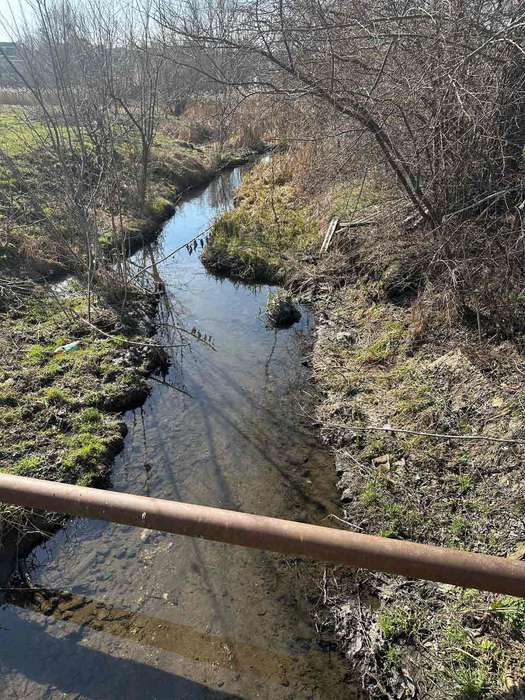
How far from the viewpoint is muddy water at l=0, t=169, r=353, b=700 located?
3.37m

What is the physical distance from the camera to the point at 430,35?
5340 mm

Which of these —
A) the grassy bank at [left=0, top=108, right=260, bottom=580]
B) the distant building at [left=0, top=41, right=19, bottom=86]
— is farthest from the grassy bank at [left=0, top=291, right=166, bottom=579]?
the distant building at [left=0, top=41, right=19, bottom=86]

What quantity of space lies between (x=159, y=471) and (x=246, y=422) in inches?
48.4

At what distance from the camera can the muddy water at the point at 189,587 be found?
3.37m

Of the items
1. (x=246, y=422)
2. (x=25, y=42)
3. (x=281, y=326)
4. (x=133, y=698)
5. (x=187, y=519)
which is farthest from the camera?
(x=281, y=326)

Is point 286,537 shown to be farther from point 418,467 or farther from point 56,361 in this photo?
point 56,361

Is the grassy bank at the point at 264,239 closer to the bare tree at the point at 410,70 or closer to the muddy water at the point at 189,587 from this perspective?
the bare tree at the point at 410,70

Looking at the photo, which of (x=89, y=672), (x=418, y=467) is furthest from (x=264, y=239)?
(x=89, y=672)

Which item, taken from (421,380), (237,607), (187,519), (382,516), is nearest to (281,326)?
(421,380)

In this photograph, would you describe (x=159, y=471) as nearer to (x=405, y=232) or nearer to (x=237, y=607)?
(x=237, y=607)

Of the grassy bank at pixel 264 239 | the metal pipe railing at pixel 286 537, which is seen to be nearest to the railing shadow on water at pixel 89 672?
the metal pipe railing at pixel 286 537

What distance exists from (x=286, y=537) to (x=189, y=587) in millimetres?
1793

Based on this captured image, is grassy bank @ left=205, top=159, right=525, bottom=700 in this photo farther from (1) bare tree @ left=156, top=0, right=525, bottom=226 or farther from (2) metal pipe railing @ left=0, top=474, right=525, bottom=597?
(1) bare tree @ left=156, top=0, right=525, bottom=226

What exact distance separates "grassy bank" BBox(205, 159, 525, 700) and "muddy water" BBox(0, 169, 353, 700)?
12.1 inches
